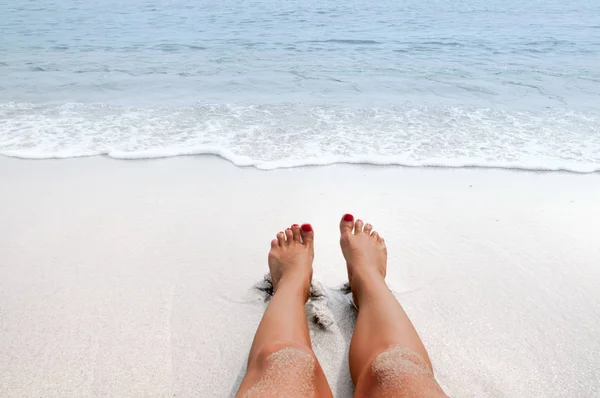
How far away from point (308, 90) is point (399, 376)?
4.06 meters

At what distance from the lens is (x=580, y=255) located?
1.99 meters

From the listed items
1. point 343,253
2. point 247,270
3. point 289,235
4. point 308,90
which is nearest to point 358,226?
point 343,253

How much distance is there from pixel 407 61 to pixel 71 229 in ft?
17.7

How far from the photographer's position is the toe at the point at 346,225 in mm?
2027

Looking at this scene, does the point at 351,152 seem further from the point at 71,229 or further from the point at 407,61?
the point at 407,61

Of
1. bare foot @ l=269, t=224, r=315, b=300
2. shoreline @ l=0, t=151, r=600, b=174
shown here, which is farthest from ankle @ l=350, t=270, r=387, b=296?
shoreline @ l=0, t=151, r=600, b=174

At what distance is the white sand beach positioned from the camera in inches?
56.3

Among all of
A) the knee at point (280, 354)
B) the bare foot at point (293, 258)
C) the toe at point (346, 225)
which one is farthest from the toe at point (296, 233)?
the knee at point (280, 354)

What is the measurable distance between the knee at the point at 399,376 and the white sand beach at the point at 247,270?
23cm

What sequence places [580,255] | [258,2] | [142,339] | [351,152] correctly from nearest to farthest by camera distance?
[142,339] < [580,255] < [351,152] < [258,2]

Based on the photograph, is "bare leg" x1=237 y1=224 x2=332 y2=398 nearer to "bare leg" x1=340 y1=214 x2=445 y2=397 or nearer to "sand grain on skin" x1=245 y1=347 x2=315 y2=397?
"sand grain on skin" x1=245 y1=347 x2=315 y2=397

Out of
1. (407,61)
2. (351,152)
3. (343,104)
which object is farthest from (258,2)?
(351,152)

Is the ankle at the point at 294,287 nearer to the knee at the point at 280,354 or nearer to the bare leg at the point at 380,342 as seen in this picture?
the bare leg at the point at 380,342

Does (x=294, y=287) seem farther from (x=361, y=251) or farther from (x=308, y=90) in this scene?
(x=308, y=90)
